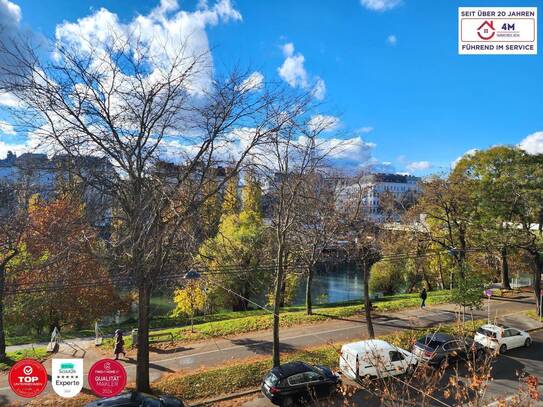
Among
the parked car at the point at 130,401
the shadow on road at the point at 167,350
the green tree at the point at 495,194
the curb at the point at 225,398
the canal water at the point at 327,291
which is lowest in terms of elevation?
the canal water at the point at 327,291

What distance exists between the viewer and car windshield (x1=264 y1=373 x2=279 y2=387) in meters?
13.4

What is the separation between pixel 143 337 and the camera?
13633 mm

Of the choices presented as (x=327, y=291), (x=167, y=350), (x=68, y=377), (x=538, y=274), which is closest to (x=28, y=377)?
(x=68, y=377)

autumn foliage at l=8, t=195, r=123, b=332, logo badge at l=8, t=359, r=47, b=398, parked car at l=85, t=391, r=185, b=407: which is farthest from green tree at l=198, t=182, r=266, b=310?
logo badge at l=8, t=359, r=47, b=398

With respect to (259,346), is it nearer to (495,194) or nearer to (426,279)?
(495,194)

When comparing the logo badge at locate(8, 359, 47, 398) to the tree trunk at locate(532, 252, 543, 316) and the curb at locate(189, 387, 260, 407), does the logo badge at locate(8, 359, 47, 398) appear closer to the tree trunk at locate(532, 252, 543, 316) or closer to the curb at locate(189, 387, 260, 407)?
the curb at locate(189, 387, 260, 407)

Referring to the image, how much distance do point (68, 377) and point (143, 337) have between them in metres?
2.53

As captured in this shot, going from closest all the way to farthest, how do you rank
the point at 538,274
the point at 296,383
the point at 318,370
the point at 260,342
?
the point at 296,383 < the point at 318,370 < the point at 260,342 < the point at 538,274

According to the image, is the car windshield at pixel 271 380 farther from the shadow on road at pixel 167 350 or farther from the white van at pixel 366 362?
the shadow on road at pixel 167 350

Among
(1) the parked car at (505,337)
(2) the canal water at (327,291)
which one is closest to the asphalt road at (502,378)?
(1) the parked car at (505,337)

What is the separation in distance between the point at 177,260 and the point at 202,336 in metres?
6.83

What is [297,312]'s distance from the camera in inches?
1071

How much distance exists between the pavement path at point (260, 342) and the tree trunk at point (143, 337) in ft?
6.31

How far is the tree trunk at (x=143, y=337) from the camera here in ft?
43.9
